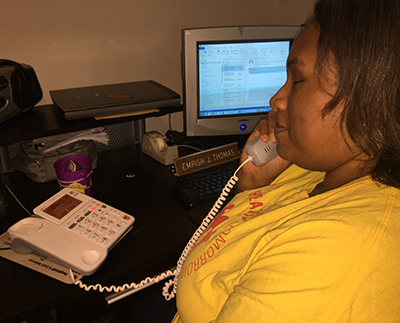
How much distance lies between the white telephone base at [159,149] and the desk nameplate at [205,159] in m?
0.12

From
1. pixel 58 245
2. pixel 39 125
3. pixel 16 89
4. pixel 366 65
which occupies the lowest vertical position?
pixel 58 245

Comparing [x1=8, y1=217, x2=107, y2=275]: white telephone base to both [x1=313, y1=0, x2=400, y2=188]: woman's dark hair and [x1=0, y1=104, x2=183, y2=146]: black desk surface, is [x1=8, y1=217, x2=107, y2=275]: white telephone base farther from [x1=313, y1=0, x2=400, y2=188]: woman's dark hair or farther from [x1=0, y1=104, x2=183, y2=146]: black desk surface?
[x1=313, y1=0, x2=400, y2=188]: woman's dark hair

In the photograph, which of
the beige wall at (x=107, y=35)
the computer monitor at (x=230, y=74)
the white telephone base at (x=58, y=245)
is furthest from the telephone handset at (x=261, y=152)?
the beige wall at (x=107, y=35)

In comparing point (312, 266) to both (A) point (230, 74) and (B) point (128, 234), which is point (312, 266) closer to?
(B) point (128, 234)

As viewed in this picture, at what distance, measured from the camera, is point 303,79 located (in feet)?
1.96

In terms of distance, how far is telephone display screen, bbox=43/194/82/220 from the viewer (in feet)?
2.95

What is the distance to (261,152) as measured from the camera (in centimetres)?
100

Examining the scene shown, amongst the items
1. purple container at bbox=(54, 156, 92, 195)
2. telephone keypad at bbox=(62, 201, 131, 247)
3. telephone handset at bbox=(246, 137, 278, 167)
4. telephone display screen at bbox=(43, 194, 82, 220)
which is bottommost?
telephone keypad at bbox=(62, 201, 131, 247)

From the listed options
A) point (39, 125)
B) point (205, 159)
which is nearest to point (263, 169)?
point (205, 159)

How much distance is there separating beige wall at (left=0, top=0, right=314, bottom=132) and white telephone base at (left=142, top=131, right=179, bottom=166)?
0.25 metres

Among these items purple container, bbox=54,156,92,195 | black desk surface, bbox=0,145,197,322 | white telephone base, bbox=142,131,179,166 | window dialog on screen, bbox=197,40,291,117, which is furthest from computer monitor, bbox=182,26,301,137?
purple container, bbox=54,156,92,195

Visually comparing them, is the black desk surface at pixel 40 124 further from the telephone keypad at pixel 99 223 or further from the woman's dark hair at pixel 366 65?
the woman's dark hair at pixel 366 65

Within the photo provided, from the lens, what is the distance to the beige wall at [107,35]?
1.23 m

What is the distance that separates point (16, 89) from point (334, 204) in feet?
3.36
